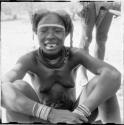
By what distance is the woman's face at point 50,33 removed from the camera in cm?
166

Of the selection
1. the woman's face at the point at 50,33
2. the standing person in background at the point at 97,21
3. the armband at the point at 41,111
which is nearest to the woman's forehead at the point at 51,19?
the woman's face at the point at 50,33

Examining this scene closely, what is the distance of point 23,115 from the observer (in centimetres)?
159

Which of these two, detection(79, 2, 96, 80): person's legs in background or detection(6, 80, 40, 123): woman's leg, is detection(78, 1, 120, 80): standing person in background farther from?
detection(6, 80, 40, 123): woman's leg

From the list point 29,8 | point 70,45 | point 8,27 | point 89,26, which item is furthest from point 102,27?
point 8,27

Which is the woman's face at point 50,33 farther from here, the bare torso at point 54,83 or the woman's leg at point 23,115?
the woman's leg at point 23,115

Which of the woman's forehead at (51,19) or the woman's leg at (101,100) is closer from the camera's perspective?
the woman's leg at (101,100)

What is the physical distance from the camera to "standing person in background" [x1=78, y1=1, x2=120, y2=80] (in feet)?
6.21

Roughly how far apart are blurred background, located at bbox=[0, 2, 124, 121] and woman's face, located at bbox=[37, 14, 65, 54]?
115 millimetres

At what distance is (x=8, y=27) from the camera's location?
2162 mm

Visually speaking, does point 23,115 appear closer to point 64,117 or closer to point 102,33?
point 64,117

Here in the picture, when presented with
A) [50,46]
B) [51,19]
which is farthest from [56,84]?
[51,19]

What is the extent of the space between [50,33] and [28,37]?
0.37 metres

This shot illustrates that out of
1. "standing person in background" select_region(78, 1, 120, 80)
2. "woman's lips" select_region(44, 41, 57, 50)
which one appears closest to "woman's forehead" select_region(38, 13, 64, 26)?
"woman's lips" select_region(44, 41, 57, 50)

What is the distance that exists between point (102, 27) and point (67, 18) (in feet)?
1.12
